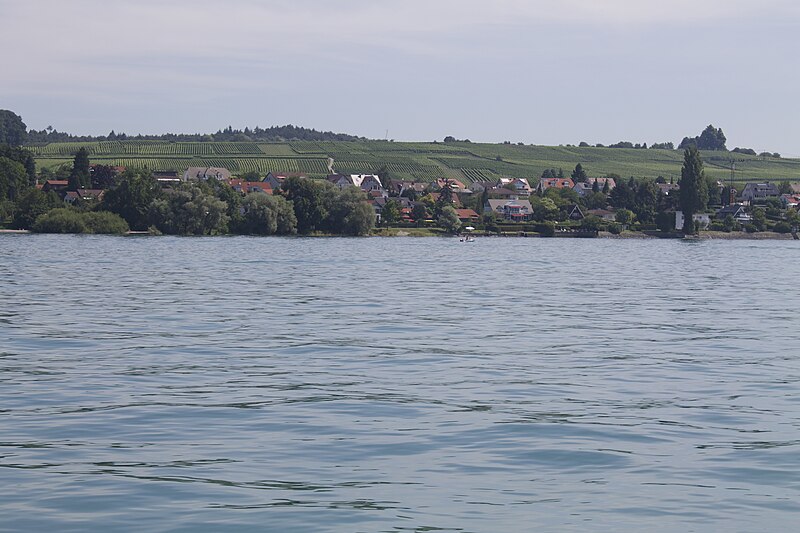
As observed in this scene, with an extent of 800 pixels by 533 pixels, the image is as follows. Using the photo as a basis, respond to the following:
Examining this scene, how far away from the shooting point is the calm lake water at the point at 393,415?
1224 cm

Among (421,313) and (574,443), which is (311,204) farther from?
(574,443)

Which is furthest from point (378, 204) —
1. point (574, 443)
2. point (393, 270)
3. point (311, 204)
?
point (574, 443)

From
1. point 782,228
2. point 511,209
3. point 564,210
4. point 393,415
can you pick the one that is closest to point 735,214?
point 782,228

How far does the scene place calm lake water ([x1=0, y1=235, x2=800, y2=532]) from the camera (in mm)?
12242

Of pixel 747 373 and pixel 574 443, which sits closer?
pixel 574 443

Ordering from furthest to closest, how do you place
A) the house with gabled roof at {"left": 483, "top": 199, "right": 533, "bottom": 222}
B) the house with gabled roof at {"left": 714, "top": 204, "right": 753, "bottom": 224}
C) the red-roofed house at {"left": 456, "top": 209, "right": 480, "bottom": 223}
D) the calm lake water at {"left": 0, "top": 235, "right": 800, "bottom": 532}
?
the house with gabled roof at {"left": 483, "top": 199, "right": 533, "bottom": 222} → the house with gabled roof at {"left": 714, "top": 204, "right": 753, "bottom": 224} → the red-roofed house at {"left": 456, "top": 209, "right": 480, "bottom": 223} → the calm lake water at {"left": 0, "top": 235, "right": 800, "bottom": 532}

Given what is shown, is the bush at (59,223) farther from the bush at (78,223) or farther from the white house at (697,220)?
the white house at (697,220)

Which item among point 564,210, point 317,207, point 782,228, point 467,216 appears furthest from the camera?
point 564,210

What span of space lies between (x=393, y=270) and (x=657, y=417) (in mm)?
42892

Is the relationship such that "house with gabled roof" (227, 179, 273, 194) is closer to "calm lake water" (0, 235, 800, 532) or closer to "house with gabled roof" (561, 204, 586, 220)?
"house with gabled roof" (561, 204, 586, 220)

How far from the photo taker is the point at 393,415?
17.5 metres

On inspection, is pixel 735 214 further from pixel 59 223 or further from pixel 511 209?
pixel 59 223

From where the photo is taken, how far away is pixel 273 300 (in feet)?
129

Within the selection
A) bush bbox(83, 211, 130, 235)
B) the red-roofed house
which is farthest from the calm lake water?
the red-roofed house
